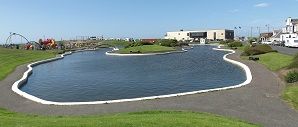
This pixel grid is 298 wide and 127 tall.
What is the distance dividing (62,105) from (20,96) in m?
5.80

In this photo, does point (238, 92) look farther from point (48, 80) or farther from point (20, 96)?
point (48, 80)

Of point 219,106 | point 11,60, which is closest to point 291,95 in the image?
point 219,106

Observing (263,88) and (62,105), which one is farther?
(263,88)

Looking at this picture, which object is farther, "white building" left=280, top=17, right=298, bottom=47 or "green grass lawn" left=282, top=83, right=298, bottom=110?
"white building" left=280, top=17, right=298, bottom=47

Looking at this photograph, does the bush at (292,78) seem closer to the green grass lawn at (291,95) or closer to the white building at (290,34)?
the green grass lawn at (291,95)

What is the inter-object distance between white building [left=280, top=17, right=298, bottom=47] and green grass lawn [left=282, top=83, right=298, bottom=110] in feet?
192

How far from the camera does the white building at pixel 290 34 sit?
3277 inches

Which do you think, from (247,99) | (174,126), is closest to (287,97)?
(247,99)

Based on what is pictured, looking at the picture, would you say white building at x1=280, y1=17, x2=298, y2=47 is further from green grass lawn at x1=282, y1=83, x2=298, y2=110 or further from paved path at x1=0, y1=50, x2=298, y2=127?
paved path at x1=0, y1=50, x2=298, y2=127

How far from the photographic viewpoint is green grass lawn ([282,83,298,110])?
914 inches

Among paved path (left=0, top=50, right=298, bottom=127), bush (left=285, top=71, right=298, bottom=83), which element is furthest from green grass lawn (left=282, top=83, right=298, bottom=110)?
bush (left=285, top=71, right=298, bottom=83)

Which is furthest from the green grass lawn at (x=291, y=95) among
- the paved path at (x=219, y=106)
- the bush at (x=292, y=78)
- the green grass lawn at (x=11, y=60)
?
the green grass lawn at (x=11, y=60)

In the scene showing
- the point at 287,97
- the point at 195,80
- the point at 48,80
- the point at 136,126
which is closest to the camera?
the point at 136,126

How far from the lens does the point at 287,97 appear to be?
81.2ft
